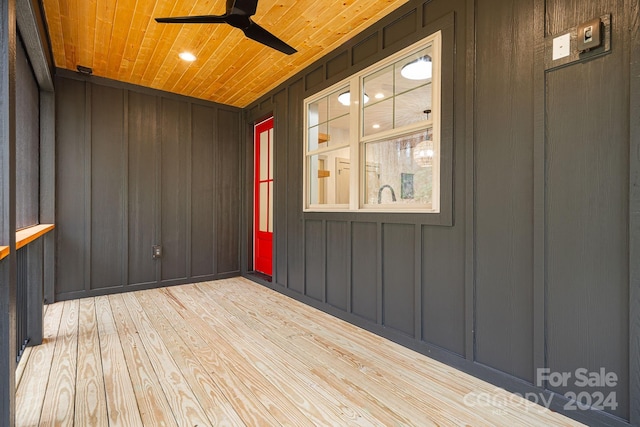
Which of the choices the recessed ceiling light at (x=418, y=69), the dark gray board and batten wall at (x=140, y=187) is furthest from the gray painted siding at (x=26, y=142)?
the recessed ceiling light at (x=418, y=69)

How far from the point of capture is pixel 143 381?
2045 mm

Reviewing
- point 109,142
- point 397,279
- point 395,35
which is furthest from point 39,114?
point 397,279

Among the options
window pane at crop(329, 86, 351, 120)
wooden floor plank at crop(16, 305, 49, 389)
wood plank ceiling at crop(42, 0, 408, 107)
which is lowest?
wooden floor plank at crop(16, 305, 49, 389)

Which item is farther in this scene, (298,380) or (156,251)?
(156,251)

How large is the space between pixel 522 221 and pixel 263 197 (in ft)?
12.2

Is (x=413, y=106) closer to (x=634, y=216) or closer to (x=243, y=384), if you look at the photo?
(x=634, y=216)

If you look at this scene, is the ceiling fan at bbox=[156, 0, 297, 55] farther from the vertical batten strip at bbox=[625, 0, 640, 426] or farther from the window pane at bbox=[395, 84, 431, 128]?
the vertical batten strip at bbox=[625, 0, 640, 426]

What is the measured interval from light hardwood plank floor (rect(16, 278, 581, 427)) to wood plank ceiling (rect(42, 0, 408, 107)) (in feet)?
8.83

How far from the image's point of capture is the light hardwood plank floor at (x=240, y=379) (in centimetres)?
171

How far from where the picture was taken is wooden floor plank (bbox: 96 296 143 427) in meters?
1.69

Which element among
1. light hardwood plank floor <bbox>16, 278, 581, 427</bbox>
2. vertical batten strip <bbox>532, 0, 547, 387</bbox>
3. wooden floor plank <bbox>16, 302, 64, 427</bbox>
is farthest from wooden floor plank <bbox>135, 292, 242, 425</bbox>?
vertical batten strip <bbox>532, 0, 547, 387</bbox>

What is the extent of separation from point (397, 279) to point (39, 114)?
4.15 metres

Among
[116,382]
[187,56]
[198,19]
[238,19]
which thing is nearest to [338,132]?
[238,19]

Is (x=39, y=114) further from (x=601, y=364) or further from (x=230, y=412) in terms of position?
(x=601, y=364)
